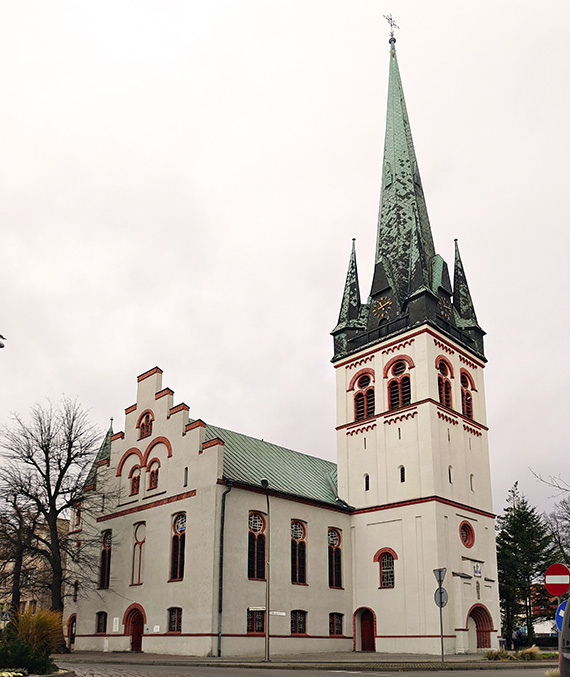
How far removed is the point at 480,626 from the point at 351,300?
20.9m

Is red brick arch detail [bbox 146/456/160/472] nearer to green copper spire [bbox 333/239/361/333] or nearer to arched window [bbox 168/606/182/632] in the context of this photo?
arched window [bbox 168/606/182/632]

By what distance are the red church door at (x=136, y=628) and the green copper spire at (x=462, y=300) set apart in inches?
1009

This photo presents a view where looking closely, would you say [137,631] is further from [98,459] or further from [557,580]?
[557,580]

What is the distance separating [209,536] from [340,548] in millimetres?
9976

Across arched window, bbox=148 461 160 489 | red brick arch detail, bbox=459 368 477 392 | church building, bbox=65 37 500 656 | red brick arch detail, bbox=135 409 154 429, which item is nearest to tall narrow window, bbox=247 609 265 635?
church building, bbox=65 37 500 656

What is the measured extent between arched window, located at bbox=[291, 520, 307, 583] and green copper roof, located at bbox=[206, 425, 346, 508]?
68.7 inches

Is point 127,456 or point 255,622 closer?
point 255,622

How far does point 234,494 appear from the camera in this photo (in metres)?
33.2

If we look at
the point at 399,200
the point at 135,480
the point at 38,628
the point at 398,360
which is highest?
the point at 399,200

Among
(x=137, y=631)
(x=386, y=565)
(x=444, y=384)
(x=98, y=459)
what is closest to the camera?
(x=137, y=631)

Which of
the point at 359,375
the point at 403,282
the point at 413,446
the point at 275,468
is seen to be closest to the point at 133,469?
the point at 275,468

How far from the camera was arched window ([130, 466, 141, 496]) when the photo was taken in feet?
126

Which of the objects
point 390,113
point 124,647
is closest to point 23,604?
point 124,647

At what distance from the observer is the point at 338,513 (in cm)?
3919
